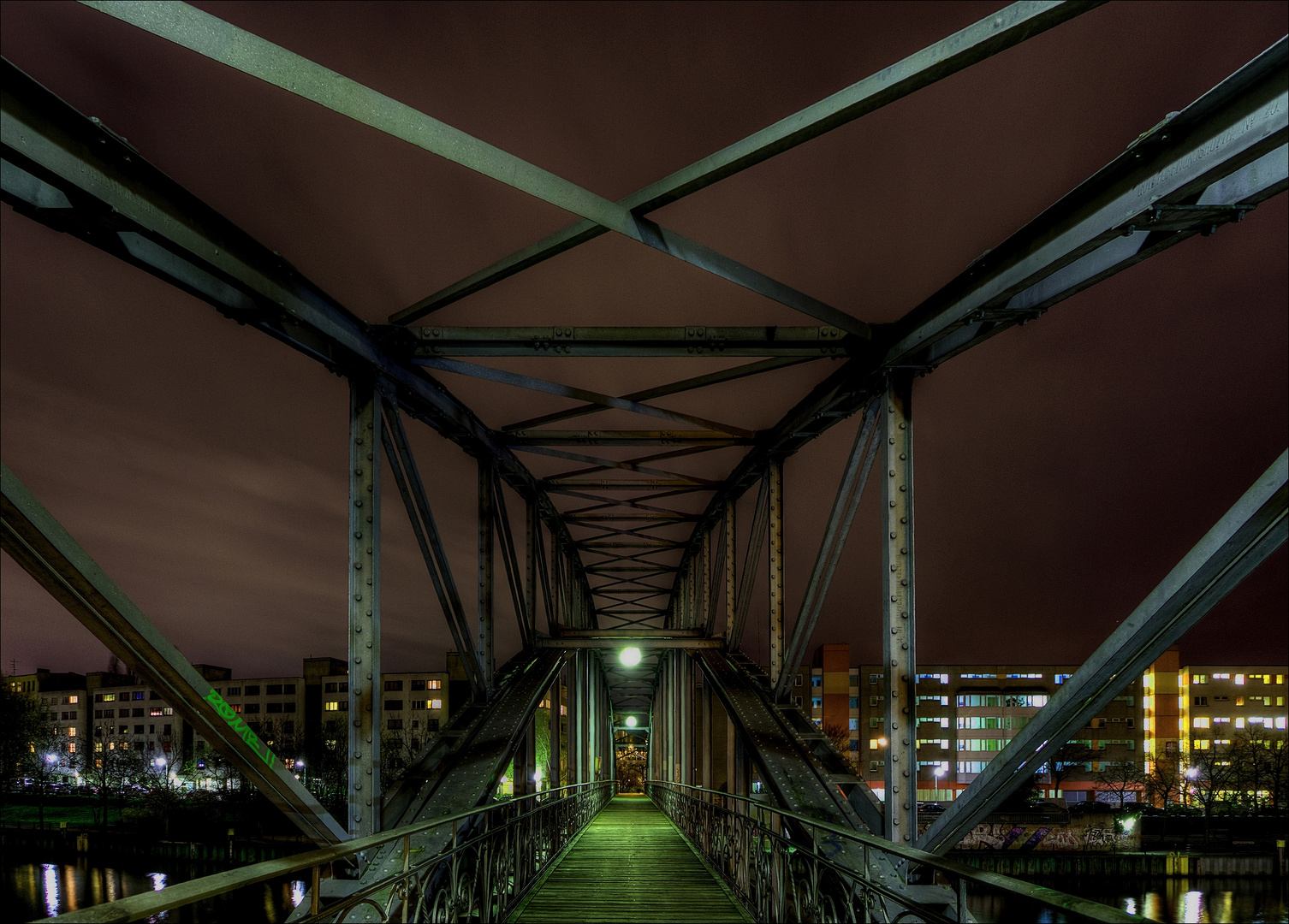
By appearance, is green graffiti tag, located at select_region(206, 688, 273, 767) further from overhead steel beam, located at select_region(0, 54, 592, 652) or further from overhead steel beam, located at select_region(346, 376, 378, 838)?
overhead steel beam, located at select_region(0, 54, 592, 652)

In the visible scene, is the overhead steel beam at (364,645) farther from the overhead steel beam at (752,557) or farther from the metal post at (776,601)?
the overhead steel beam at (752,557)

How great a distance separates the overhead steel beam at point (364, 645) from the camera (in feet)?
21.0

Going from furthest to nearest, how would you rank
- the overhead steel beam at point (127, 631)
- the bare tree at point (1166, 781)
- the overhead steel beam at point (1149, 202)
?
the bare tree at point (1166, 781)
the overhead steel beam at point (127, 631)
the overhead steel beam at point (1149, 202)

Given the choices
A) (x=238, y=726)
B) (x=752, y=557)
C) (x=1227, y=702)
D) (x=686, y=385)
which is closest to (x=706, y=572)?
(x=752, y=557)

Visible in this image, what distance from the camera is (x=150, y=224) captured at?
4.30 meters

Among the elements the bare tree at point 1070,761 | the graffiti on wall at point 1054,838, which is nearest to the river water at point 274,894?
the graffiti on wall at point 1054,838

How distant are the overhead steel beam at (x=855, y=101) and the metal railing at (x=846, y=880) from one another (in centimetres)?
398

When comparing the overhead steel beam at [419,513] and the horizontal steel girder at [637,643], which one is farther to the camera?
the horizontal steel girder at [637,643]

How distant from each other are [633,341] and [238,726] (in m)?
4.29

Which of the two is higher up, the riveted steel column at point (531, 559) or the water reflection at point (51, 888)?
the riveted steel column at point (531, 559)

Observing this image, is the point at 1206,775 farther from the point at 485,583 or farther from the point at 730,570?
the point at 485,583

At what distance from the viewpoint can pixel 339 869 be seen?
19.7ft

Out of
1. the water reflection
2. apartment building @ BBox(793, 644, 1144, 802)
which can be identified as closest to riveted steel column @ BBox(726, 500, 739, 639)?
the water reflection

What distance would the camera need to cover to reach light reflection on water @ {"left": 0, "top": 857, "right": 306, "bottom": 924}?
47531 millimetres
